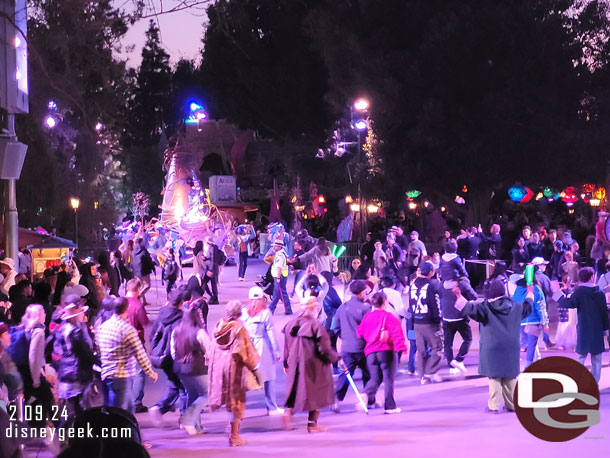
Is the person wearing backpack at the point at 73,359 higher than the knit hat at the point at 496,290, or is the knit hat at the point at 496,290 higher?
the knit hat at the point at 496,290

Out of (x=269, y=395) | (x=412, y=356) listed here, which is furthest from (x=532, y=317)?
(x=269, y=395)

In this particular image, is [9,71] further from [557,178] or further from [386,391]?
[557,178]

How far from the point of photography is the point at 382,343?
10086 millimetres

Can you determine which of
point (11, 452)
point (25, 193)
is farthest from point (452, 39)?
point (11, 452)

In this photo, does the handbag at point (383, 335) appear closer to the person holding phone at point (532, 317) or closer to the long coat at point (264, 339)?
the long coat at point (264, 339)

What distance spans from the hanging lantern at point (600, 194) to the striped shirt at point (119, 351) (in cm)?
3265

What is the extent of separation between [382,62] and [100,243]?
16.2 m

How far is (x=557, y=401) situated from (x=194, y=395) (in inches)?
155

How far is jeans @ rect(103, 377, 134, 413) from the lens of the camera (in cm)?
880

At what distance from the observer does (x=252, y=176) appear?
229ft

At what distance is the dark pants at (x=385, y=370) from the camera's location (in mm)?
10133

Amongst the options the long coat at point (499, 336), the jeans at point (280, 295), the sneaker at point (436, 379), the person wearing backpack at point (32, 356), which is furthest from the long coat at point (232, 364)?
the jeans at point (280, 295)

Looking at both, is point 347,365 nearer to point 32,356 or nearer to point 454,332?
point 454,332

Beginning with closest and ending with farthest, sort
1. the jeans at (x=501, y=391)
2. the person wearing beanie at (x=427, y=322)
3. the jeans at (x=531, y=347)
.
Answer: the jeans at (x=501, y=391)
the person wearing beanie at (x=427, y=322)
the jeans at (x=531, y=347)
